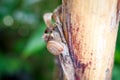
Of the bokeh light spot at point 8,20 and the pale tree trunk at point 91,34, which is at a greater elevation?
the pale tree trunk at point 91,34

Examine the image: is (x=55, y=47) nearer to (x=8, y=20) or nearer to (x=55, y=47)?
(x=55, y=47)

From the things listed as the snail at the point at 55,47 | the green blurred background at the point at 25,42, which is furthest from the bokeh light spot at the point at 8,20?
the snail at the point at 55,47

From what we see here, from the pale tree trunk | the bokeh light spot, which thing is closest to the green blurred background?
the bokeh light spot

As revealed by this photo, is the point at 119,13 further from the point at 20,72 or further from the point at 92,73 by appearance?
the point at 20,72

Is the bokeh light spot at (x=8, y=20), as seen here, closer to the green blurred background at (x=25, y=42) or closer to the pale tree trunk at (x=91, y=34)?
the green blurred background at (x=25, y=42)

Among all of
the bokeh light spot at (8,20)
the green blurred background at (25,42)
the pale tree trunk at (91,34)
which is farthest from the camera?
the bokeh light spot at (8,20)

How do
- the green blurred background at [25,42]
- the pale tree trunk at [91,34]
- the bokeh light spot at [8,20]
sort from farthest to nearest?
the bokeh light spot at [8,20] → the green blurred background at [25,42] → the pale tree trunk at [91,34]

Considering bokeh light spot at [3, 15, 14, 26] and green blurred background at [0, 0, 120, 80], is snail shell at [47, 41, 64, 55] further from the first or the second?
bokeh light spot at [3, 15, 14, 26]
